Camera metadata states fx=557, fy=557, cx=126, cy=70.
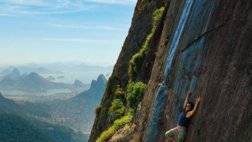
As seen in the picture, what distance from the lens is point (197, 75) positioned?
18.3 meters

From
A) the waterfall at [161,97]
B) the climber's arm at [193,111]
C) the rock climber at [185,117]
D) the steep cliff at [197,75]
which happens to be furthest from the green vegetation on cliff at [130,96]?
the climber's arm at [193,111]

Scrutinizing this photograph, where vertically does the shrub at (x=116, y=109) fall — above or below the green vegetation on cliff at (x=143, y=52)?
below

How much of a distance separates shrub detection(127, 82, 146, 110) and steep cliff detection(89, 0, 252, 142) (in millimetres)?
63

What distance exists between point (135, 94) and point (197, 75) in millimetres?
16305

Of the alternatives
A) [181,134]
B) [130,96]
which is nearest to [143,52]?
[130,96]

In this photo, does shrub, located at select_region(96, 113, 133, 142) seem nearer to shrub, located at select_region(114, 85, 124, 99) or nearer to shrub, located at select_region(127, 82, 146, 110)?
shrub, located at select_region(127, 82, 146, 110)

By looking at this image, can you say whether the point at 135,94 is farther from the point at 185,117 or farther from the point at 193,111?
the point at 193,111

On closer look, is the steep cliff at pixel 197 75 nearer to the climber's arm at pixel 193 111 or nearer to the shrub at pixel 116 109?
the shrub at pixel 116 109

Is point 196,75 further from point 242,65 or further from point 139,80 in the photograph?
point 139,80

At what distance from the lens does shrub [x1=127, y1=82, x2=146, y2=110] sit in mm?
34250

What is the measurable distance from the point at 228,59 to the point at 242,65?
1.28m

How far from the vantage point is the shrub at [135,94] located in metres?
34.2

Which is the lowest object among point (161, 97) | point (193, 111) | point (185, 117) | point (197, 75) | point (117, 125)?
point (117, 125)

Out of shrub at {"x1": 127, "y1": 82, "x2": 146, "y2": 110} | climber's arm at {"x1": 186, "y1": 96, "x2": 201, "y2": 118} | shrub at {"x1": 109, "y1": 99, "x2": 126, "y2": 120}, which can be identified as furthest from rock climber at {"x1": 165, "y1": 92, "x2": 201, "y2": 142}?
shrub at {"x1": 109, "y1": 99, "x2": 126, "y2": 120}
